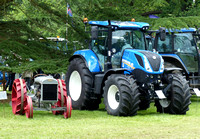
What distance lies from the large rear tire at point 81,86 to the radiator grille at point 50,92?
69.6 inches

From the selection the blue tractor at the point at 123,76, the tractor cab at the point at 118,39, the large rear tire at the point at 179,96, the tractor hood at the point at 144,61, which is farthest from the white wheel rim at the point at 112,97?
the large rear tire at the point at 179,96

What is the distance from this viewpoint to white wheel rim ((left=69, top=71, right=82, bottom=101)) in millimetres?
14062

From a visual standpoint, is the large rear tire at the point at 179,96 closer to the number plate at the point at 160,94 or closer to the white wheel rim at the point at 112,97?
the number plate at the point at 160,94

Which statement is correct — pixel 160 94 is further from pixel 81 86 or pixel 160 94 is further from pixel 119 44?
pixel 81 86

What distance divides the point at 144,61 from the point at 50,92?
2579mm

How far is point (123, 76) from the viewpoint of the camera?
38.9 feet

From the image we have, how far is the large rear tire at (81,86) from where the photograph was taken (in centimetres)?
1323

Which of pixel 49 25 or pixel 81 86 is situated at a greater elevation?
pixel 49 25

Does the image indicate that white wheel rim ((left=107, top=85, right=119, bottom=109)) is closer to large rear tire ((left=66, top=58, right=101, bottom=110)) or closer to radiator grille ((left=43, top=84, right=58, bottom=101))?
large rear tire ((left=66, top=58, right=101, bottom=110))

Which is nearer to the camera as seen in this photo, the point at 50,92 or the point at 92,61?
the point at 50,92

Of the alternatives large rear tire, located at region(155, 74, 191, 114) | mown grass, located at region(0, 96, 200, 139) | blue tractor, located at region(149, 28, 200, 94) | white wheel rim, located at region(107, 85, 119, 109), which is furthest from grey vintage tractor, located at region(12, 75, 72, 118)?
blue tractor, located at region(149, 28, 200, 94)

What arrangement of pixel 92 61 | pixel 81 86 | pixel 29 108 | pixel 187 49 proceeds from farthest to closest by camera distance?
pixel 187 49 → pixel 81 86 → pixel 92 61 → pixel 29 108

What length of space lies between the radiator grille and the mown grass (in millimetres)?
501

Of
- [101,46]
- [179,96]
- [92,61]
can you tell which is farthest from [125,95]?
[101,46]
